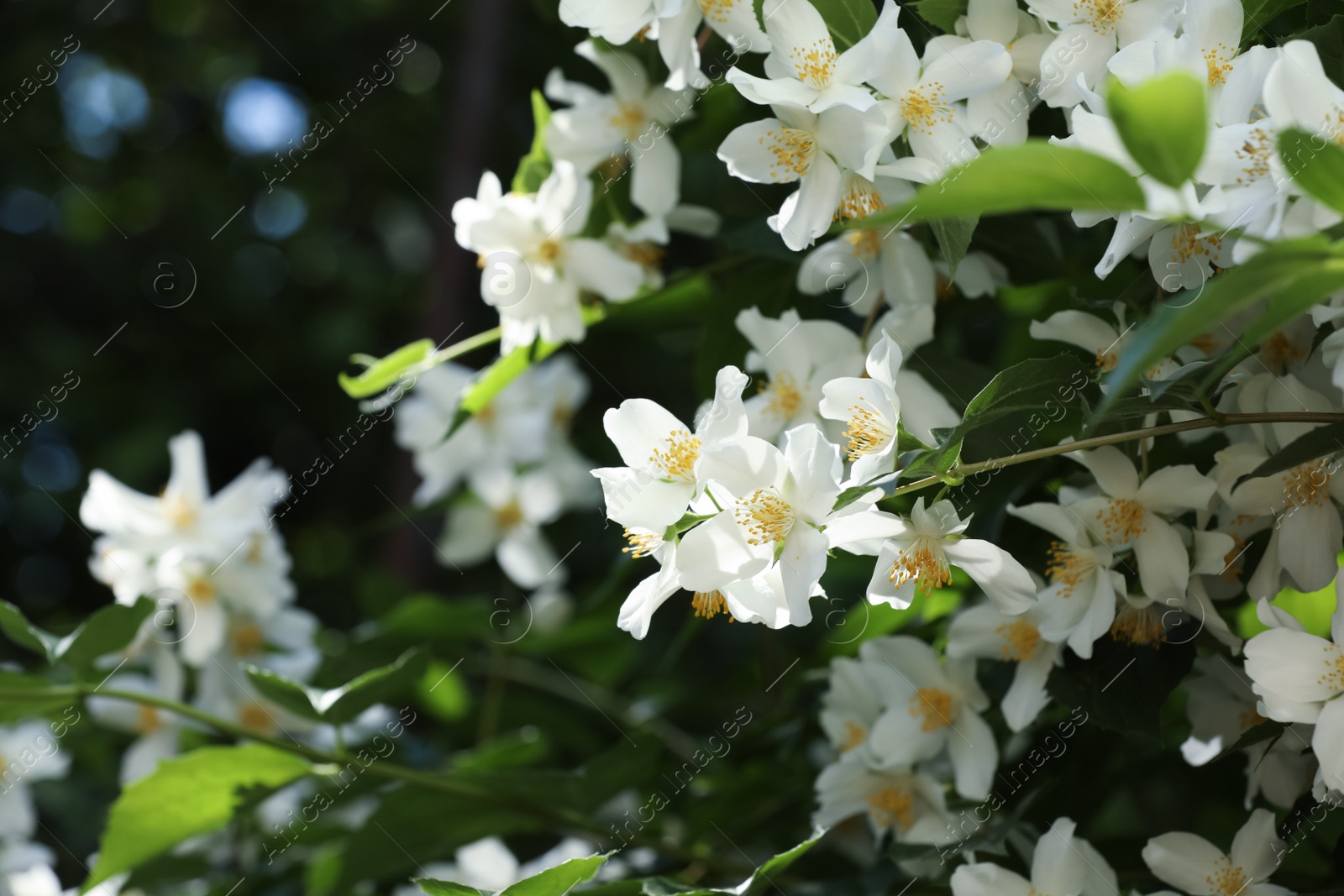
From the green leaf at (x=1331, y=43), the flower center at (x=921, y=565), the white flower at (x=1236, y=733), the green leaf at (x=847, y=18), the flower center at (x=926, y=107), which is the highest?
the green leaf at (x=847, y=18)

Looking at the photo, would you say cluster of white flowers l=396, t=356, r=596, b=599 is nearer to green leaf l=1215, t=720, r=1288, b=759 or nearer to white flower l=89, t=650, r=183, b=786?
white flower l=89, t=650, r=183, b=786

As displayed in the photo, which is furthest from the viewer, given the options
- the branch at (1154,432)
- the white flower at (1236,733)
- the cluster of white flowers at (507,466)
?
the cluster of white flowers at (507,466)

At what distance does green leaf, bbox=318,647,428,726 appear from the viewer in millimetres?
903

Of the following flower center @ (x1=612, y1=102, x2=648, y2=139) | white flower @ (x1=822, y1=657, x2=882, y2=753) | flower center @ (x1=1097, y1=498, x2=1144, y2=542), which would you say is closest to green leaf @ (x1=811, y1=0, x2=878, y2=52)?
flower center @ (x1=612, y1=102, x2=648, y2=139)

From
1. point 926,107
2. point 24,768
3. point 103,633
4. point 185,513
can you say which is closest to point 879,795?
point 926,107

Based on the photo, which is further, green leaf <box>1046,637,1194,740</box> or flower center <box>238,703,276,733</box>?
flower center <box>238,703,276,733</box>

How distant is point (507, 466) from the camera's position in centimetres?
140

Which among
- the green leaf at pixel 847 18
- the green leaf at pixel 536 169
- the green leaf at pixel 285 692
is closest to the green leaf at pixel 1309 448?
the green leaf at pixel 847 18

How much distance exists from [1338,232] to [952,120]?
256mm

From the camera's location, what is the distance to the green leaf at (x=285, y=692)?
0.90 meters

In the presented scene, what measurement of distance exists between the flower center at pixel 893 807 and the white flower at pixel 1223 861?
0.61 feet

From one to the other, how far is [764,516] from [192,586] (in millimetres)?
787

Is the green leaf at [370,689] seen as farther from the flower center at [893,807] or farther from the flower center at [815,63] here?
the flower center at [815,63]

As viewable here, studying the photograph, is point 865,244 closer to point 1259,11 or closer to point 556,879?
point 1259,11
